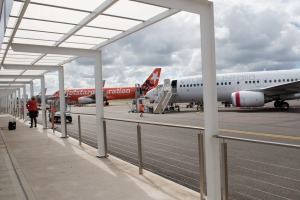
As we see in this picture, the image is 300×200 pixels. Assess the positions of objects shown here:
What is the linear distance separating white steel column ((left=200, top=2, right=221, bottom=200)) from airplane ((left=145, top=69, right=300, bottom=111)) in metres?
18.5

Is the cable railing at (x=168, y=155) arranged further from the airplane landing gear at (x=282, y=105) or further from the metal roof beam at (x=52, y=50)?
the airplane landing gear at (x=282, y=105)

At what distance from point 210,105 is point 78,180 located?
3.10 m

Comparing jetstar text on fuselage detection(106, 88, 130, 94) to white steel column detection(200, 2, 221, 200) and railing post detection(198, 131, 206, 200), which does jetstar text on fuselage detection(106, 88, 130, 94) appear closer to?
railing post detection(198, 131, 206, 200)

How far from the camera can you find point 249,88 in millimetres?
23938

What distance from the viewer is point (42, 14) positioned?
5.32m

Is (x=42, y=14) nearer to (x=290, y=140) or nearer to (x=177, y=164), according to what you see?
(x=177, y=164)

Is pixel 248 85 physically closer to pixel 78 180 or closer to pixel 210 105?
pixel 78 180

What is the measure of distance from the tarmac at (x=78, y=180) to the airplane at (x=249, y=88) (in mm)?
16861

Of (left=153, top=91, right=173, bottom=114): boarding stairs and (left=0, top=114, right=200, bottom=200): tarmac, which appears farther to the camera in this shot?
(left=153, top=91, right=173, bottom=114): boarding stairs

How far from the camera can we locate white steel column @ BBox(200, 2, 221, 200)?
396 cm

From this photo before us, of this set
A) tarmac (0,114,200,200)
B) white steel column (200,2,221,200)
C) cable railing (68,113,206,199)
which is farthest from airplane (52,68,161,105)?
white steel column (200,2,221,200)

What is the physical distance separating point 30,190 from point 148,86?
4614cm

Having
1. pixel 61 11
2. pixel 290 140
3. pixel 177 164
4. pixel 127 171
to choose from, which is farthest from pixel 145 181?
pixel 290 140

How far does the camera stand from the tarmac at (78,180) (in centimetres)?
463
